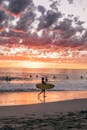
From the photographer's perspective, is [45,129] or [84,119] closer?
[45,129]

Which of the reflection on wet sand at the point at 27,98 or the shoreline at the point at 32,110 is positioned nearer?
the shoreline at the point at 32,110

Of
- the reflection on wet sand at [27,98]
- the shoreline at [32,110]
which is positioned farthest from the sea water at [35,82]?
the shoreline at [32,110]

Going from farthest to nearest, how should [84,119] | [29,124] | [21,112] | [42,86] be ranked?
[42,86] → [21,112] → [84,119] → [29,124]

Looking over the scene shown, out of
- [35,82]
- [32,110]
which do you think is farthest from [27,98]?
[35,82]

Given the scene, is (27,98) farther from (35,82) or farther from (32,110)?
(35,82)

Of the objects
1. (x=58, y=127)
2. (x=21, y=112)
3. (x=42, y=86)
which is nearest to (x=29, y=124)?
(x=58, y=127)

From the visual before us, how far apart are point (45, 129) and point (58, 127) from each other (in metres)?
0.61

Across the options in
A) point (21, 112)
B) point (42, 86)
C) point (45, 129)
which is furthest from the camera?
point (42, 86)

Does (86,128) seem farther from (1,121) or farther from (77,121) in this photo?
(1,121)

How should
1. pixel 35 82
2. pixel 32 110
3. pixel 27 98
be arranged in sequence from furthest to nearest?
pixel 35 82
pixel 27 98
pixel 32 110

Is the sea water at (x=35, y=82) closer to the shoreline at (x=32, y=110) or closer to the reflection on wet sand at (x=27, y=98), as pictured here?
the reflection on wet sand at (x=27, y=98)

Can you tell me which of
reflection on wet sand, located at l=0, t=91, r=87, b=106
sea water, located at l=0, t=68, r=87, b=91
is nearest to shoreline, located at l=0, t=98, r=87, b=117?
reflection on wet sand, located at l=0, t=91, r=87, b=106

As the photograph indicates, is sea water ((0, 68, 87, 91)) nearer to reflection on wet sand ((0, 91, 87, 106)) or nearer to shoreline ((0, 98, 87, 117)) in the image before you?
reflection on wet sand ((0, 91, 87, 106))

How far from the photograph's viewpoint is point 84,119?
1315 cm
